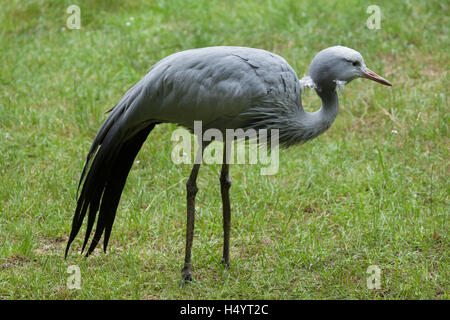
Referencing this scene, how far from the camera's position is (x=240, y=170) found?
230 inches

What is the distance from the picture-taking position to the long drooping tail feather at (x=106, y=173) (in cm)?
428

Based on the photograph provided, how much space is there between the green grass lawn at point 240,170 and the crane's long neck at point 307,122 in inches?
37.4

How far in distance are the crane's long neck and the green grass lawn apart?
950 mm

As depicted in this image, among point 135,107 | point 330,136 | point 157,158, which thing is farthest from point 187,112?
point 330,136

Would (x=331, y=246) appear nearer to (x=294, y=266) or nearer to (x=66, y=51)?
(x=294, y=266)

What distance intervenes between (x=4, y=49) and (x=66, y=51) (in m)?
0.78

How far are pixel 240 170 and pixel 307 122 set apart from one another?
172 cm

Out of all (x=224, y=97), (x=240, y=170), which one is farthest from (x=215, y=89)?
(x=240, y=170)

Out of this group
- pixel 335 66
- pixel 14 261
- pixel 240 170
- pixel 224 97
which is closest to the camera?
pixel 224 97

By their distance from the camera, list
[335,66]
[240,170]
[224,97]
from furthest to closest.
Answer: [240,170], [335,66], [224,97]

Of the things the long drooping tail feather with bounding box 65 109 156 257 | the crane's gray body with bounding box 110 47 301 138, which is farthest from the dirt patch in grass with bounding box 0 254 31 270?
the crane's gray body with bounding box 110 47 301 138

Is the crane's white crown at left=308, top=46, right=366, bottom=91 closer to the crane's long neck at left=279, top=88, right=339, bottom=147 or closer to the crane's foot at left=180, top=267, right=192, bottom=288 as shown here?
the crane's long neck at left=279, top=88, right=339, bottom=147

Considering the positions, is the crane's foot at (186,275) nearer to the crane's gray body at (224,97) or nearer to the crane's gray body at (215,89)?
the crane's gray body at (224,97)

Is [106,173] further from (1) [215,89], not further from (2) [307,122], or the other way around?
(2) [307,122]
